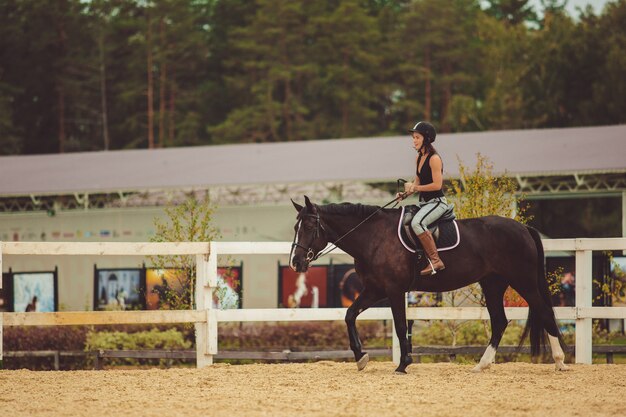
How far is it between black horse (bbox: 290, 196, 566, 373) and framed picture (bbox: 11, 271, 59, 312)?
35.3 ft

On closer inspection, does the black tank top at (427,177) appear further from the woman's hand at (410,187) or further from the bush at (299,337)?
the bush at (299,337)

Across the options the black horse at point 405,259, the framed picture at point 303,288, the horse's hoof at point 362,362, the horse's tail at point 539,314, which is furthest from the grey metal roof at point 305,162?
the horse's hoof at point 362,362

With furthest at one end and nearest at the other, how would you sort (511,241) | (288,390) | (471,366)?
1. (471,366)
2. (511,241)
3. (288,390)

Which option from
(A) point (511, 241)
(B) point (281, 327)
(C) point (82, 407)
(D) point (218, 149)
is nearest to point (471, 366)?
(A) point (511, 241)

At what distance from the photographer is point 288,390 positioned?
9359 mm

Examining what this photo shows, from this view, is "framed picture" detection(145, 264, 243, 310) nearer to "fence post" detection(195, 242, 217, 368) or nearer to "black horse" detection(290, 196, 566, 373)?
"fence post" detection(195, 242, 217, 368)

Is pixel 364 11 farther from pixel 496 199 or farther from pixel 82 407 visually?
pixel 82 407

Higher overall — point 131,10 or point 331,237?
point 131,10

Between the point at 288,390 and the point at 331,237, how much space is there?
2132 mm

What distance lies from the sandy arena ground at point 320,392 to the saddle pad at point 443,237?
54.5 inches

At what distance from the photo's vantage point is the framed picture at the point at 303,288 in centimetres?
2072

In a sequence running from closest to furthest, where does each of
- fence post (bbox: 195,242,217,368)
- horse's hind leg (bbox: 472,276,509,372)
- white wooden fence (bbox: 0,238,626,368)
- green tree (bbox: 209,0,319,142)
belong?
1. horse's hind leg (bbox: 472,276,509,372)
2. white wooden fence (bbox: 0,238,626,368)
3. fence post (bbox: 195,242,217,368)
4. green tree (bbox: 209,0,319,142)

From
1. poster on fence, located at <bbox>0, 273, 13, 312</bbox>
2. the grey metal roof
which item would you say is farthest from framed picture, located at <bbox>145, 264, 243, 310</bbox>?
the grey metal roof

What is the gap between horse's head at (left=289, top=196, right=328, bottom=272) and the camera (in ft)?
34.6
